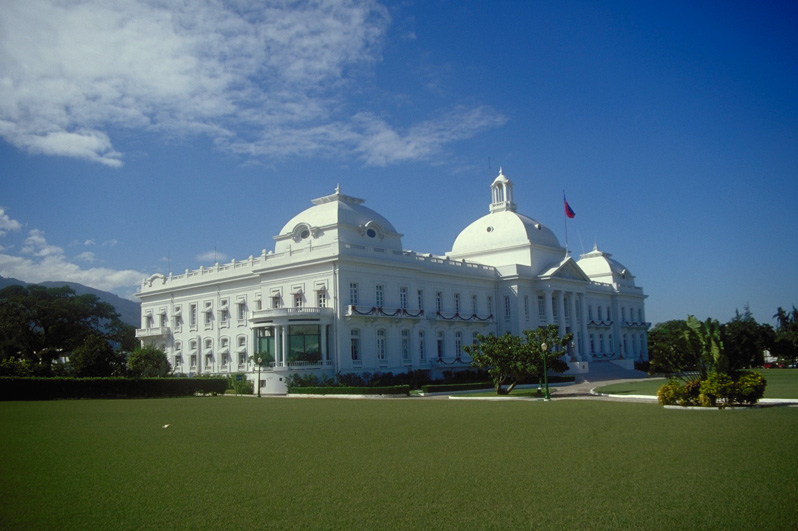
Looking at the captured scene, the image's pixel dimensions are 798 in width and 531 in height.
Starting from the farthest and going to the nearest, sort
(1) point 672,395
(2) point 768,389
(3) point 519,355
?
(3) point 519,355 → (2) point 768,389 → (1) point 672,395

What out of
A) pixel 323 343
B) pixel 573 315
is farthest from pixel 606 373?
pixel 323 343

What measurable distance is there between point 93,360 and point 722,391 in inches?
1323

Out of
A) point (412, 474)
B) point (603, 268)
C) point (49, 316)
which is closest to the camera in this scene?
point (412, 474)

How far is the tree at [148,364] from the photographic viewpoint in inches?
1766

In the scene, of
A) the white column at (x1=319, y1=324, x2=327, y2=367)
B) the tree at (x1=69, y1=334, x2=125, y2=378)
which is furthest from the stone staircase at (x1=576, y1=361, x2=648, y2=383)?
the tree at (x1=69, y1=334, x2=125, y2=378)

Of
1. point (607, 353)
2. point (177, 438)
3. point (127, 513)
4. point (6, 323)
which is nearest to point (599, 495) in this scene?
point (127, 513)

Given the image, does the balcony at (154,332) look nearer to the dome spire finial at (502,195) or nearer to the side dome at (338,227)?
the side dome at (338,227)

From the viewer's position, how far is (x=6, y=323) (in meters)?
64.0

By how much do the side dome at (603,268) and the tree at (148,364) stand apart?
46.8 meters

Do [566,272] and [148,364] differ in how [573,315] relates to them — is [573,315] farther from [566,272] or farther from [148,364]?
[148,364]

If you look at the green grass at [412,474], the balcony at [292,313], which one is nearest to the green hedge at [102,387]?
the balcony at [292,313]

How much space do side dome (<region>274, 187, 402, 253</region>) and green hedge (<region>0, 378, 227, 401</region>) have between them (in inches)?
459

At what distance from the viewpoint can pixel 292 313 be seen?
4312cm

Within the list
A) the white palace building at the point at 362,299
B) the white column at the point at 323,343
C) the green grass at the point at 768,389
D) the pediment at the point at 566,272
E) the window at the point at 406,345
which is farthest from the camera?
the pediment at the point at 566,272
